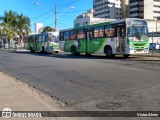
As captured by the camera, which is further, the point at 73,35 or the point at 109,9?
the point at 109,9

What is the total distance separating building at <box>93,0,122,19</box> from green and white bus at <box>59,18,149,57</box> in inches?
5314

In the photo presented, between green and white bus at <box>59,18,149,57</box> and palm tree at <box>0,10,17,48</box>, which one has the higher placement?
palm tree at <box>0,10,17,48</box>

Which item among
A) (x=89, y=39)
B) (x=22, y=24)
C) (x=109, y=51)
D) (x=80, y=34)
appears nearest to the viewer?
(x=109, y=51)

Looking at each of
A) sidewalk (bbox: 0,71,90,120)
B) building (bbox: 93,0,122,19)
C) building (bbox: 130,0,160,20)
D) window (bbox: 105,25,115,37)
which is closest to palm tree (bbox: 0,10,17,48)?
window (bbox: 105,25,115,37)

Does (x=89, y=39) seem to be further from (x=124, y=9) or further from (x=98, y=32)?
(x=124, y=9)

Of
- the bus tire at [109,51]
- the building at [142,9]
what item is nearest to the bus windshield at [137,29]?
the bus tire at [109,51]

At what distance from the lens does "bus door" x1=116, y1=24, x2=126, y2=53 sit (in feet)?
76.0

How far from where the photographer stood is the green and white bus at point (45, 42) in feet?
127

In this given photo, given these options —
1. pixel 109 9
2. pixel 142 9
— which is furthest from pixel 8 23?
pixel 109 9

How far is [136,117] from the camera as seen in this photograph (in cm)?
631

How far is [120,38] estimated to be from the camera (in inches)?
925

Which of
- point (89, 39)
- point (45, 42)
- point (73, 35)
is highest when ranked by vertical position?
point (73, 35)

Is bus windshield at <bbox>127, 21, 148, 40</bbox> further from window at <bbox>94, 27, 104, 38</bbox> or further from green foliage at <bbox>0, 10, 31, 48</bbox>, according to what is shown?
green foliage at <bbox>0, 10, 31, 48</bbox>

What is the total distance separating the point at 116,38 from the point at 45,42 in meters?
18.3
